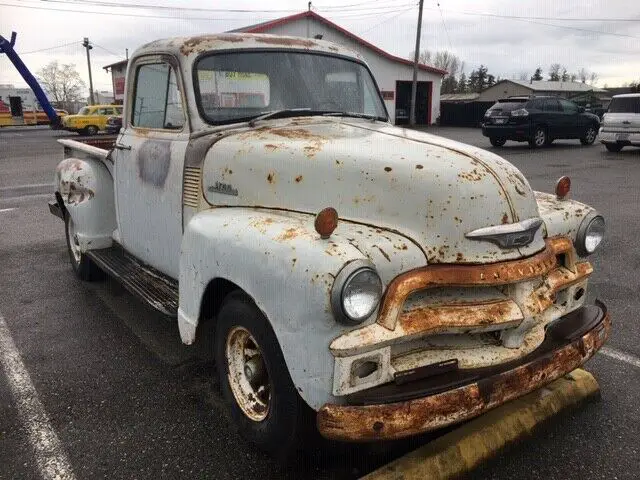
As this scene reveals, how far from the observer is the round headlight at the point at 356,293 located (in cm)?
210

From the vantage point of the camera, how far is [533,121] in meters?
18.1

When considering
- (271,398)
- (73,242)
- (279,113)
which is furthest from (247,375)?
(73,242)

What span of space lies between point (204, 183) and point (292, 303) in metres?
1.33

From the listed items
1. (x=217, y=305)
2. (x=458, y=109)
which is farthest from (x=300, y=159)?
(x=458, y=109)

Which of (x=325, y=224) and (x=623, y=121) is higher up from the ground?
(x=623, y=121)

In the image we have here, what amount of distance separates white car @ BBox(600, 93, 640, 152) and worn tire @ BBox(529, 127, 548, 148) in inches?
78.3

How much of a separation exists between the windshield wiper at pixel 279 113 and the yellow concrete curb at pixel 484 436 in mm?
2137

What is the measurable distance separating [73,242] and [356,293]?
169 inches

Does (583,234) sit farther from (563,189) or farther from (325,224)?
(325,224)

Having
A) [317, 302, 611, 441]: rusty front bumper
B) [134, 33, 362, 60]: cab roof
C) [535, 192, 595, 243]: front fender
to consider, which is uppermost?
[134, 33, 362, 60]: cab roof

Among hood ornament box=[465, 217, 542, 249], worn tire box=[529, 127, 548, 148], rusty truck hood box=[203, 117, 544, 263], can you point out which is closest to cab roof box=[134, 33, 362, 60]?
rusty truck hood box=[203, 117, 544, 263]

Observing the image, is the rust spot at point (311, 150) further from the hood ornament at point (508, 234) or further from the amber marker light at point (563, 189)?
the amber marker light at point (563, 189)

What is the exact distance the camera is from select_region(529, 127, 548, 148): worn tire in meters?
18.3

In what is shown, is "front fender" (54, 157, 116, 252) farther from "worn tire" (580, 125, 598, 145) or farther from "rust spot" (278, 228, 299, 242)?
"worn tire" (580, 125, 598, 145)
